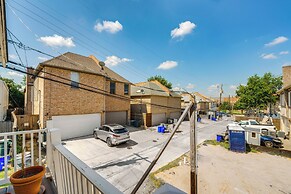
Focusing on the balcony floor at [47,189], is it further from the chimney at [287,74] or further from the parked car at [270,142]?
the chimney at [287,74]

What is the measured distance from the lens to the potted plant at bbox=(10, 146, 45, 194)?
195 centimetres

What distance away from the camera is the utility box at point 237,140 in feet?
35.1

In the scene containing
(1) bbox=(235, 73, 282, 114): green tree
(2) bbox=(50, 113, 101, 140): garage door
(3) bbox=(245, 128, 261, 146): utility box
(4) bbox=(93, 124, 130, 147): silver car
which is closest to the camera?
(4) bbox=(93, 124, 130, 147): silver car

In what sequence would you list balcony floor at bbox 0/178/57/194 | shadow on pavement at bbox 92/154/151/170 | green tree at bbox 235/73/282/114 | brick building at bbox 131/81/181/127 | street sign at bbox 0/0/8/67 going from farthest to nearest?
green tree at bbox 235/73/282/114
brick building at bbox 131/81/181/127
shadow on pavement at bbox 92/154/151/170
balcony floor at bbox 0/178/57/194
street sign at bbox 0/0/8/67

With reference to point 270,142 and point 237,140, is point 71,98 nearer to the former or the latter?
point 237,140

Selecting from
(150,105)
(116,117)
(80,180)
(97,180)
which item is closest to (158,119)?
(150,105)

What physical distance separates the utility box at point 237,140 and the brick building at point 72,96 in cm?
928

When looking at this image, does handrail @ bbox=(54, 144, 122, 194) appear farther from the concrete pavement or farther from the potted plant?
the concrete pavement

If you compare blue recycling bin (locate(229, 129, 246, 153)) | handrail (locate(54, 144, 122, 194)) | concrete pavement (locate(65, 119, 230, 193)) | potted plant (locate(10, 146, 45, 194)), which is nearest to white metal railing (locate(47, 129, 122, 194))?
handrail (locate(54, 144, 122, 194))

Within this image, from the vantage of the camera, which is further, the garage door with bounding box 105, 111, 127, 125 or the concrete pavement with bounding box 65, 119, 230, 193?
the garage door with bounding box 105, 111, 127, 125

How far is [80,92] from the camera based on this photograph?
1337 cm

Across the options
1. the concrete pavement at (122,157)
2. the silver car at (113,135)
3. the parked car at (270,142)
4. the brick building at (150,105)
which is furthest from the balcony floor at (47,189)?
the brick building at (150,105)

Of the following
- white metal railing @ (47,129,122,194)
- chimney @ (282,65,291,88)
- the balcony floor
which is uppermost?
chimney @ (282,65,291,88)

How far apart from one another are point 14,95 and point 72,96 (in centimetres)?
2262
